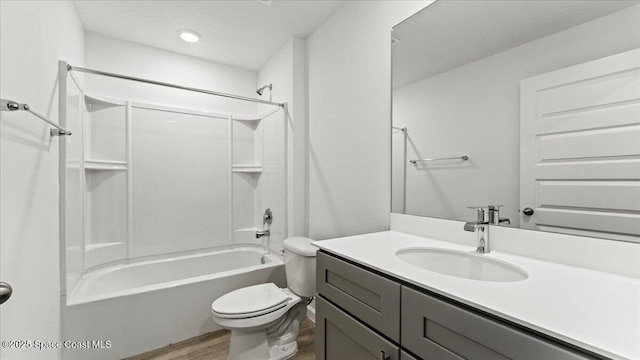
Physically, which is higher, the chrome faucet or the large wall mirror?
the large wall mirror

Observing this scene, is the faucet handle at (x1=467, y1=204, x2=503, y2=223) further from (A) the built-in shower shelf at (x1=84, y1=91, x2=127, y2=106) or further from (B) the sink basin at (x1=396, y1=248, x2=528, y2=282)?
(A) the built-in shower shelf at (x1=84, y1=91, x2=127, y2=106)

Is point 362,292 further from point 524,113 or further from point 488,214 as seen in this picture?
point 524,113

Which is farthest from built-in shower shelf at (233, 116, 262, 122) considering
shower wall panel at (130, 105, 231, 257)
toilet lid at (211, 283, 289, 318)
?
toilet lid at (211, 283, 289, 318)

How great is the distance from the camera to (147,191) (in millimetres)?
2518

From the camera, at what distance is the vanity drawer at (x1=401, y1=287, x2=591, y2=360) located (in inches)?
21.7

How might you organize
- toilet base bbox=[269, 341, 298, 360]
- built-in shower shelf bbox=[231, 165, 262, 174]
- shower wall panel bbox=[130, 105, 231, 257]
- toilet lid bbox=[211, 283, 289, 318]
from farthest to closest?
1. built-in shower shelf bbox=[231, 165, 262, 174]
2. shower wall panel bbox=[130, 105, 231, 257]
3. toilet base bbox=[269, 341, 298, 360]
4. toilet lid bbox=[211, 283, 289, 318]

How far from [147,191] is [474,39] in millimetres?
2827

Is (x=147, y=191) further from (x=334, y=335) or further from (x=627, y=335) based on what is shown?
(x=627, y=335)

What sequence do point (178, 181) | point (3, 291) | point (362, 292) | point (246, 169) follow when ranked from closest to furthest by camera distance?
point (3, 291) < point (362, 292) < point (178, 181) < point (246, 169)

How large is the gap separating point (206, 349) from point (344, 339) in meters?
1.25

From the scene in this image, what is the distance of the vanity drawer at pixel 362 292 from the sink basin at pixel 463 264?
9.7 inches

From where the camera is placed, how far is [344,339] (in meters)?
1.07

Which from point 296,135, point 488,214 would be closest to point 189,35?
point 296,135

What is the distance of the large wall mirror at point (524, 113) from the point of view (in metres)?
0.82
